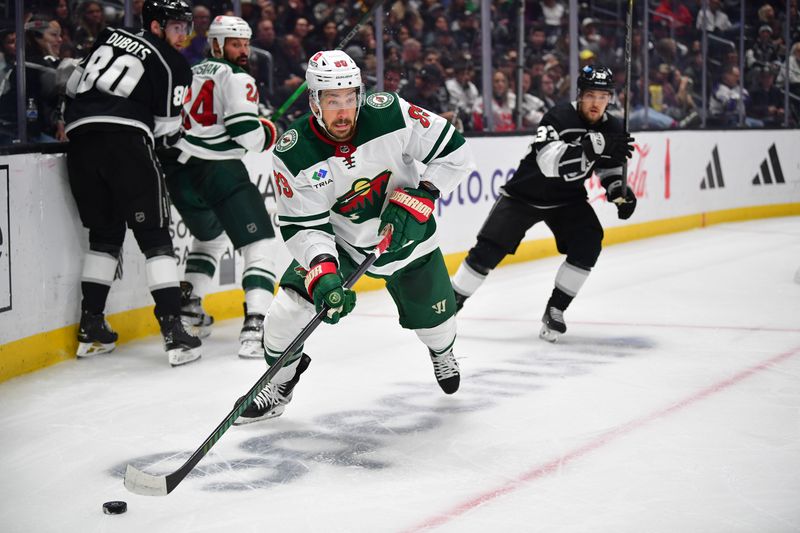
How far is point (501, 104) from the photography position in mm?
7691

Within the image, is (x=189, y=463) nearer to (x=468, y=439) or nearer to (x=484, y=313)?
(x=468, y=439)

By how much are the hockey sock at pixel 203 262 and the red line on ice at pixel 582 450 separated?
7.39 ft

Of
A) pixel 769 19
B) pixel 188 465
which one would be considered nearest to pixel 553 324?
pixel 188 465

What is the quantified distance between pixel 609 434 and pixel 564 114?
1786 mm

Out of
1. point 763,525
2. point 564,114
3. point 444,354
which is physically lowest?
point 763,525

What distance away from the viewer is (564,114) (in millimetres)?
4465

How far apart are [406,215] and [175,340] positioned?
150cm

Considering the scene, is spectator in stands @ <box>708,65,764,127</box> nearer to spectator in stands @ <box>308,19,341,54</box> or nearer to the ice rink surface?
spectator in stands @ <box>308,19,341,54</box>

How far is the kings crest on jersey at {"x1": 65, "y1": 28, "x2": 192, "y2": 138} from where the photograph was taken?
162 inches

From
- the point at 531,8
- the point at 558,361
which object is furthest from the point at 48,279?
the point at 531,8

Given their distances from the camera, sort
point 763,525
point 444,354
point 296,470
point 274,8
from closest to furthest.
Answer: point 763,525 → point 296,470 → point 444,354 → point 274,8

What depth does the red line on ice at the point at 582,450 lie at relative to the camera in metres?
2.45

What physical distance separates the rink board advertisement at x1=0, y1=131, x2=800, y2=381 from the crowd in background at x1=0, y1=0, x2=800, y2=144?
1.38ft

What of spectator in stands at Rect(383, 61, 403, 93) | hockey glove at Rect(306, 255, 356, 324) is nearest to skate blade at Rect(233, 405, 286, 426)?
hockey glove at Rect(306, 255, 356, 324)
